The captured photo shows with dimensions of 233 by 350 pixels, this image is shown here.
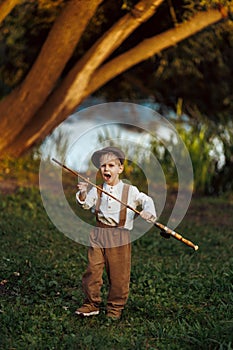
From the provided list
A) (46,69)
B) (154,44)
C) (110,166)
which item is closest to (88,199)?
(110,166)

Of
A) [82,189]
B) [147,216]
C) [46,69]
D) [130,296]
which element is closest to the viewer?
[147,216]

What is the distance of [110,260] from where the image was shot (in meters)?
4.90

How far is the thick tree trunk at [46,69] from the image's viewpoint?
923 cm

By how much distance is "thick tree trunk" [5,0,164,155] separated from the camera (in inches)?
371

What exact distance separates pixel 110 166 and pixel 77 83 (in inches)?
206

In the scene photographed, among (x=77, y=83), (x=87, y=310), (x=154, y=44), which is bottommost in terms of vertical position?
(x=154, y=44)

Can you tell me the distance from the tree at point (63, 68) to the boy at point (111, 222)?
4.81 metres

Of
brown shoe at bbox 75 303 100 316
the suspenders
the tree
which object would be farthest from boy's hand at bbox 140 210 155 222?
the tree

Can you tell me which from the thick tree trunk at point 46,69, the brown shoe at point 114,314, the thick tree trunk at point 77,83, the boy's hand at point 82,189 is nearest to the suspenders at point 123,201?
the boy's hand at point 82,189

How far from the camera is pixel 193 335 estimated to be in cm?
449

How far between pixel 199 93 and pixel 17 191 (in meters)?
5.94

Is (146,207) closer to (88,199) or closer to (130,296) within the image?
(88,199)

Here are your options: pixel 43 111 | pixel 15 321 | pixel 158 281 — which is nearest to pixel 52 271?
pixel 158 281

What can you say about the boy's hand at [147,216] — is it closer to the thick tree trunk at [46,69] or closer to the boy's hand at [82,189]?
the boy's hand at [82,189]
